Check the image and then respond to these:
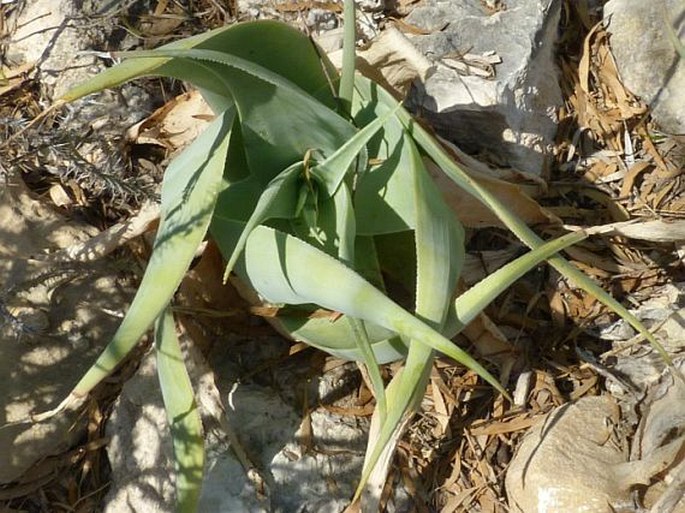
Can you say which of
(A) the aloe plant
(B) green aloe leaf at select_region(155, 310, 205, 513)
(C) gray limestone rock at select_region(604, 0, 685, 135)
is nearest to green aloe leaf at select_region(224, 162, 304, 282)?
(A) the aloe plant

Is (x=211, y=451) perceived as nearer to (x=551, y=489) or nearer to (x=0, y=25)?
(x=551, y=489)

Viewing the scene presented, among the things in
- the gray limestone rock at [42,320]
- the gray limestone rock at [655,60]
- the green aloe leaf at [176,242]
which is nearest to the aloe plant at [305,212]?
the green aloe leaf at [176,242]

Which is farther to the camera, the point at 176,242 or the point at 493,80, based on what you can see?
the point at 493,80

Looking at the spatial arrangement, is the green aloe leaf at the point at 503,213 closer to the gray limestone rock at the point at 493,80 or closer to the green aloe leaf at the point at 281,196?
the green aloe leaf at the point at 281,196

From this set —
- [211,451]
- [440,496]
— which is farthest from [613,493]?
[211,451]

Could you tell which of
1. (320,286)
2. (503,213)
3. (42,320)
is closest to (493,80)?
(503,213)

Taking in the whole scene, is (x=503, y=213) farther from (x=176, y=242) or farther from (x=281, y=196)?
(x=176, y=242)
